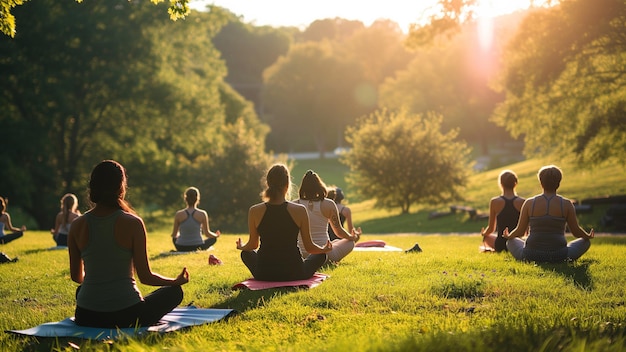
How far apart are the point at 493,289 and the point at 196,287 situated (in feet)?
12.4

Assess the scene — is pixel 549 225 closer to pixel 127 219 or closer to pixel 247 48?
pixel 127 219

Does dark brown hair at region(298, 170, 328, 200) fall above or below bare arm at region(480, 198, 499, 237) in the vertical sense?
above

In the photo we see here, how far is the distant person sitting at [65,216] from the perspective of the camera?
1585 centimetres

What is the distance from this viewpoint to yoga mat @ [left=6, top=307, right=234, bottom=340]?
6410 millimetres

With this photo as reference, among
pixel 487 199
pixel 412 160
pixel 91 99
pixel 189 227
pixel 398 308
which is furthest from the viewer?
pixel 487 199

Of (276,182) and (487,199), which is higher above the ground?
(276,182)

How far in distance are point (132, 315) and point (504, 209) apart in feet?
25.7

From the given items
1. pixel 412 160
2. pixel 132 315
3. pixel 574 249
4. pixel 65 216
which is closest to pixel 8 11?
pixel 132 315

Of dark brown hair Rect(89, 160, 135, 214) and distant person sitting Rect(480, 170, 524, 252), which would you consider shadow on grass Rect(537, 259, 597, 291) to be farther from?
dark brown hair Rect(89, 160, 135, 214)

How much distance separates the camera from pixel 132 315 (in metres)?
6.64

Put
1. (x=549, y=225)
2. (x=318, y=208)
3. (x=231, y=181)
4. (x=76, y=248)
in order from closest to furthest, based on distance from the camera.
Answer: (x=76, y=248), (x=549, y=225), (x=318, y=208), (x=231, y=181)

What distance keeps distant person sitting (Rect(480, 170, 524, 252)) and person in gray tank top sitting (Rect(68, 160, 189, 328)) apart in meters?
7.35

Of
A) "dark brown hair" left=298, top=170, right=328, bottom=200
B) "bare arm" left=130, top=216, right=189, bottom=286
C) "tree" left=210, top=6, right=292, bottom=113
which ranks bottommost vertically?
"bare arm" left=130, top=216, right=189, bottom=286

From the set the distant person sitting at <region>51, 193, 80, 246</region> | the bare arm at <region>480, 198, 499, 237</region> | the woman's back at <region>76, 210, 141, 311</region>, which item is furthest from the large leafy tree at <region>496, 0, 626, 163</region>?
the woman's back at <region>76, 210, 141, 311</region>
